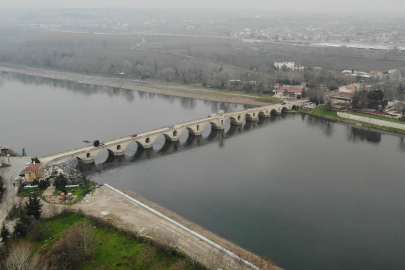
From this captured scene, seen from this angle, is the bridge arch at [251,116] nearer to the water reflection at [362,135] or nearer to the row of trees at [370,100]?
the water reflection at [362,135]

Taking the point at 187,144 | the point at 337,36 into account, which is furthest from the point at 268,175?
the point at 337,36

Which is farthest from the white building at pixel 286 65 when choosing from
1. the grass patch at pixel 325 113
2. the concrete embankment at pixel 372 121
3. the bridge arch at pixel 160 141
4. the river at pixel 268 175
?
the bridge arch at pixel 160 141

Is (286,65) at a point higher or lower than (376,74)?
higher

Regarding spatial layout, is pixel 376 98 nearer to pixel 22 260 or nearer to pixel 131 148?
Answer: pixel 131 148

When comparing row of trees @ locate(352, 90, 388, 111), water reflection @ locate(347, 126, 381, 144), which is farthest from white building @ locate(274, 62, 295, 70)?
water reflection @ locate(347, 126, 381, 144)

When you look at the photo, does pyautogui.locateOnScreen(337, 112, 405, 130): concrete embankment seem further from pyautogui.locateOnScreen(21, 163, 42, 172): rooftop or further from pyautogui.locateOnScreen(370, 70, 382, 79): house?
pyautogui.locateOnScreen(21, 163, 42, 172): rooftop

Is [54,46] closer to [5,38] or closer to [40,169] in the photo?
[5,38]
